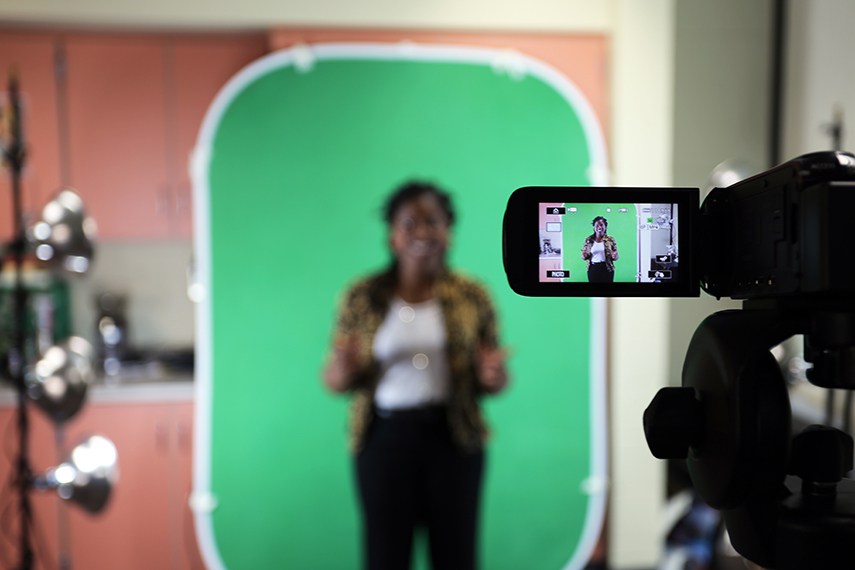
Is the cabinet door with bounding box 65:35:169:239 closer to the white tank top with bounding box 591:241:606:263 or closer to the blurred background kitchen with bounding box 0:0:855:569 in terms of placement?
the blurred background kitchen with bounding box 0:0:855:569

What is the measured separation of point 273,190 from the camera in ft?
8.14

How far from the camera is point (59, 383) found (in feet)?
6.41

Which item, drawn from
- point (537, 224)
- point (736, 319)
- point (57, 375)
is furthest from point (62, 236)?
point (736, 319)

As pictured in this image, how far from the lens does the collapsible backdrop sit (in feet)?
8.11

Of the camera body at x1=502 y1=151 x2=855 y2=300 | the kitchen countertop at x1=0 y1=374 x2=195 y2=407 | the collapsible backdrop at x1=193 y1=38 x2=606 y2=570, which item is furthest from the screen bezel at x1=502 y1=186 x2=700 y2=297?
the kitchen countertop at x1=0 y1=374 x2=195 y2=407

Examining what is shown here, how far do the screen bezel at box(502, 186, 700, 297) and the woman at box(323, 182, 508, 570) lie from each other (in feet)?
4.23

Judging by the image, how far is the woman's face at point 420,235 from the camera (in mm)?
2027

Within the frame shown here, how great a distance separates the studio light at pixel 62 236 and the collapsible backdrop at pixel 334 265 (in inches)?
19.4

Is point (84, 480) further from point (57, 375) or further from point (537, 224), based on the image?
point (537, 224)

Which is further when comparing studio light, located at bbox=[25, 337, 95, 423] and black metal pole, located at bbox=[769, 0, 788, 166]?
black metal pole, located at bbox=[769, 0, 788, 166]

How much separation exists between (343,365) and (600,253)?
1.35m

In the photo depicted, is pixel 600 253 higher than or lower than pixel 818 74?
lower

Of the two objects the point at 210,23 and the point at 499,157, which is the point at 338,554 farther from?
the point at 210,23

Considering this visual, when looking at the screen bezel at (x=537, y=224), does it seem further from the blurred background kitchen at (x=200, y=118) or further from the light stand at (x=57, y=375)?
the blurred background kitchen at (x=200, y=118)
